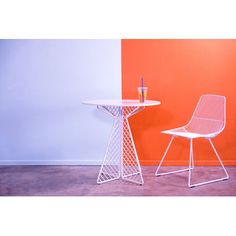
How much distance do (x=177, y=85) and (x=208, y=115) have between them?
0.56m

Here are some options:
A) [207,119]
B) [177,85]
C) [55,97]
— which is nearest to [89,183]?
[55,97]

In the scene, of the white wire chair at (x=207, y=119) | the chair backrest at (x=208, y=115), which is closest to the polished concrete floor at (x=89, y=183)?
the white wire chair at (x=207, y=119)

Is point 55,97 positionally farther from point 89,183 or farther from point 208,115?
point 208,115

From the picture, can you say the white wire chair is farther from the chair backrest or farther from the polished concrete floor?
the polished concrete floor

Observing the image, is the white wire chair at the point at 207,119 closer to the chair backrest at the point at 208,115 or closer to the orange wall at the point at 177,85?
the chair backrest at the point at 208,115

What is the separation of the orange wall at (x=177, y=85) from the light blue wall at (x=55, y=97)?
0.85ft

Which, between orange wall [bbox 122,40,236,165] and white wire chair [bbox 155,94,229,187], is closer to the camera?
white wire chair [bbox 155,94,229,187]

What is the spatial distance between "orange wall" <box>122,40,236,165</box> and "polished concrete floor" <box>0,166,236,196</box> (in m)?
0.25

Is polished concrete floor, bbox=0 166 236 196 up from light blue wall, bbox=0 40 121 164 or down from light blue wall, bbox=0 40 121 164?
down

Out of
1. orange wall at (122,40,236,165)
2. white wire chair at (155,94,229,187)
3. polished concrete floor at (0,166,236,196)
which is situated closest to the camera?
polished concrete floor at (0,166,236,196)

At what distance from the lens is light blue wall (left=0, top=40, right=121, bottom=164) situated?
424cm

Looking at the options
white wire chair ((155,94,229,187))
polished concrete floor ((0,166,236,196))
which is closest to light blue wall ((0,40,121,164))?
polished concrete floor ((0,166,236,196))

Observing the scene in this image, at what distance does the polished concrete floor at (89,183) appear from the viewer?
11.0 ft
